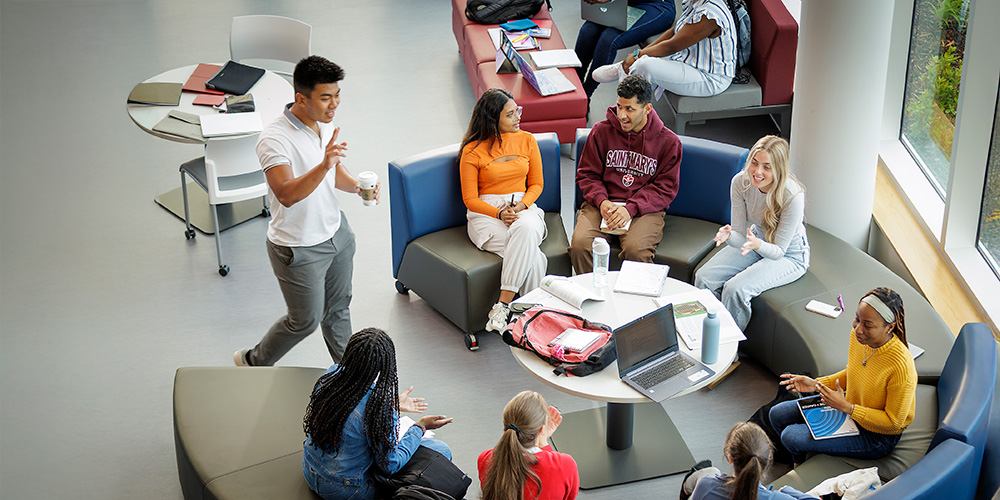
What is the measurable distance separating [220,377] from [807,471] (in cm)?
268

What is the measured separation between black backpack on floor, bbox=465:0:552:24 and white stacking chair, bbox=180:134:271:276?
2.81 meters

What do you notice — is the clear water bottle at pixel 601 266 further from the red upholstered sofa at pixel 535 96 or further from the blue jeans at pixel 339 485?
the red upholstered sofa at pixel 535 96

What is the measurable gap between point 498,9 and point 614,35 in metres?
1.05

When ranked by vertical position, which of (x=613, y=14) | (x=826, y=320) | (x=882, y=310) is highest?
(x=613, y=14)

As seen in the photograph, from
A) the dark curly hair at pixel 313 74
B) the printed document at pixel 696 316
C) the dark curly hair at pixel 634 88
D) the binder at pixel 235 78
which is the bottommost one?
the printed document at pixel 696 316

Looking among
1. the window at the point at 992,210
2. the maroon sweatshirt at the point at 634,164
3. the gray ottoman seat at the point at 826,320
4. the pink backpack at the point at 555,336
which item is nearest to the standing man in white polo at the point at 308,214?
the pink backpack at the point at 555,336

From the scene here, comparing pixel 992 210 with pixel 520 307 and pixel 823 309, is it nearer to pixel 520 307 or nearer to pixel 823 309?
pixel 823 309

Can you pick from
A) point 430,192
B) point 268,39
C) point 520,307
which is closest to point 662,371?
point 520,307

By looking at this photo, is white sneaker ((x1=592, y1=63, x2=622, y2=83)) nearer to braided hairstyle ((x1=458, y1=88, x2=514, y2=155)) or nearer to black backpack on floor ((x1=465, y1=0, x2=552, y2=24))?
black backpack on floor ((x1=465, y1=0, x2=552, y2=24))

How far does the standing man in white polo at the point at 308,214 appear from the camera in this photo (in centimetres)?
427

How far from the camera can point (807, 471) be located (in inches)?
157

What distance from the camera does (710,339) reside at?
165 inches

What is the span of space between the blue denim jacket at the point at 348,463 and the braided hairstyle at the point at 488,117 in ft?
7.05

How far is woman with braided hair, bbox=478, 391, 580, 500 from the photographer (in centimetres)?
331
